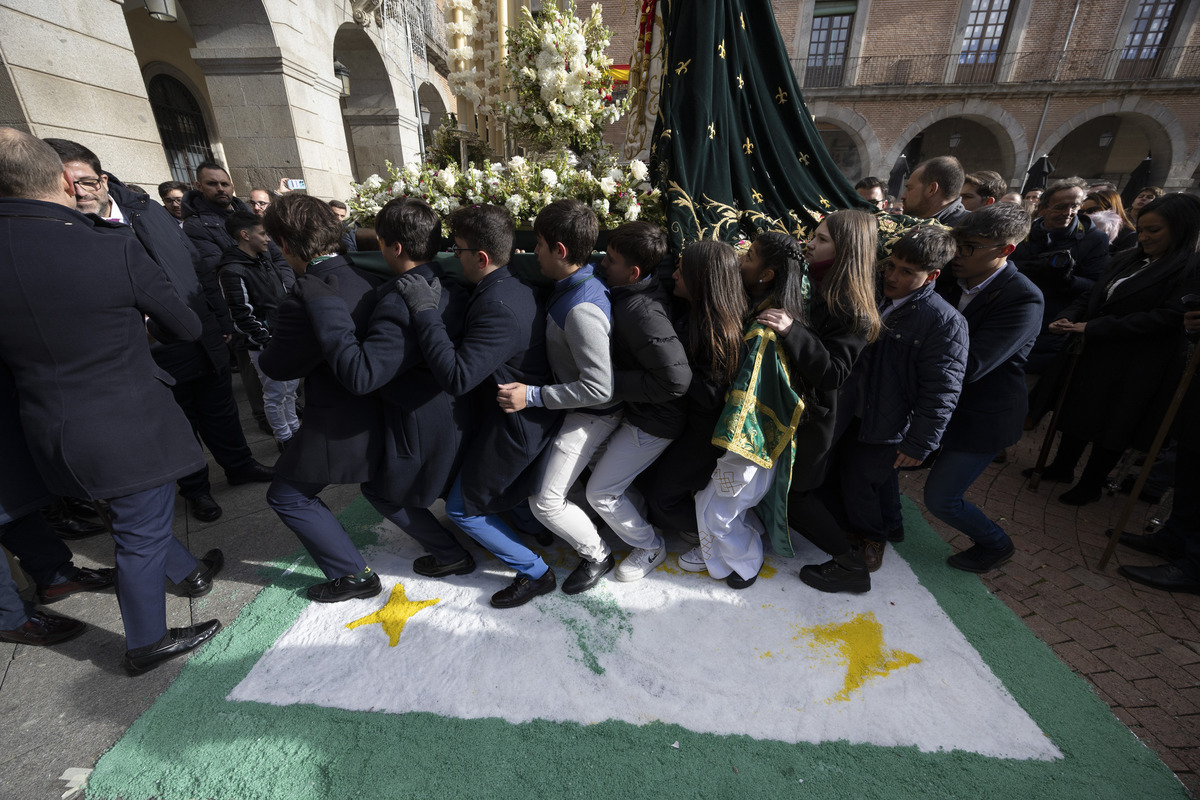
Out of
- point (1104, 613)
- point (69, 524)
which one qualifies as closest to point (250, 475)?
point (69, 524)

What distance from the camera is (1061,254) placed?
3754mm

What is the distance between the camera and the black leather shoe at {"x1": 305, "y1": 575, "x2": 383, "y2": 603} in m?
2.48

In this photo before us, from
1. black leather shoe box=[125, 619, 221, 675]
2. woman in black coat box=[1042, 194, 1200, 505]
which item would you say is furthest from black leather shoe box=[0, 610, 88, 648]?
woman in black coat box=[1042, 194, 1200, 505]

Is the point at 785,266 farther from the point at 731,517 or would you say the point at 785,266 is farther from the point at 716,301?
the point at 731,517

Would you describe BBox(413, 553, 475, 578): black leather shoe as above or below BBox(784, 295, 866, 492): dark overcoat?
below

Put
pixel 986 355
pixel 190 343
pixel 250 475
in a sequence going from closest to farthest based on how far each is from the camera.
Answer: pixel 986 355, pixel 190 343, pixel 250 475

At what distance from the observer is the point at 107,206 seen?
8.79 feet

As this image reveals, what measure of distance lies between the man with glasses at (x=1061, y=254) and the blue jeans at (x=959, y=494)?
78.6 inches

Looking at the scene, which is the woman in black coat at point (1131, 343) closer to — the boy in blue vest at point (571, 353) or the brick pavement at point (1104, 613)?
the brick pavement at point (1104, 613)

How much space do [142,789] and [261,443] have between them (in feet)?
10.1

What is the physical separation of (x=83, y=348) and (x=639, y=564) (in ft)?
8.27

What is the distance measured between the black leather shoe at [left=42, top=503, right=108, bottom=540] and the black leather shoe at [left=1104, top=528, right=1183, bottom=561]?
6056mm

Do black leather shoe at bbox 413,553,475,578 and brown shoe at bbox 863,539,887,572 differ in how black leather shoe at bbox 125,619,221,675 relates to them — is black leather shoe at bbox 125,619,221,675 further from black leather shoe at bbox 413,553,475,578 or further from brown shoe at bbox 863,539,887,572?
brown shoe at bbox 863,539,887,572

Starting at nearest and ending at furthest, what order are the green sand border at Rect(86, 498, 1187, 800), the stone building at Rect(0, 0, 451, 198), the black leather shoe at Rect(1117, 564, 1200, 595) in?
the green sand border at Rect(86, 498, 1187, 800) < the black leather shoe at Rect(1117, 564, 1200, 595) < the stone building at Rect(0, 0, 451, 198)
